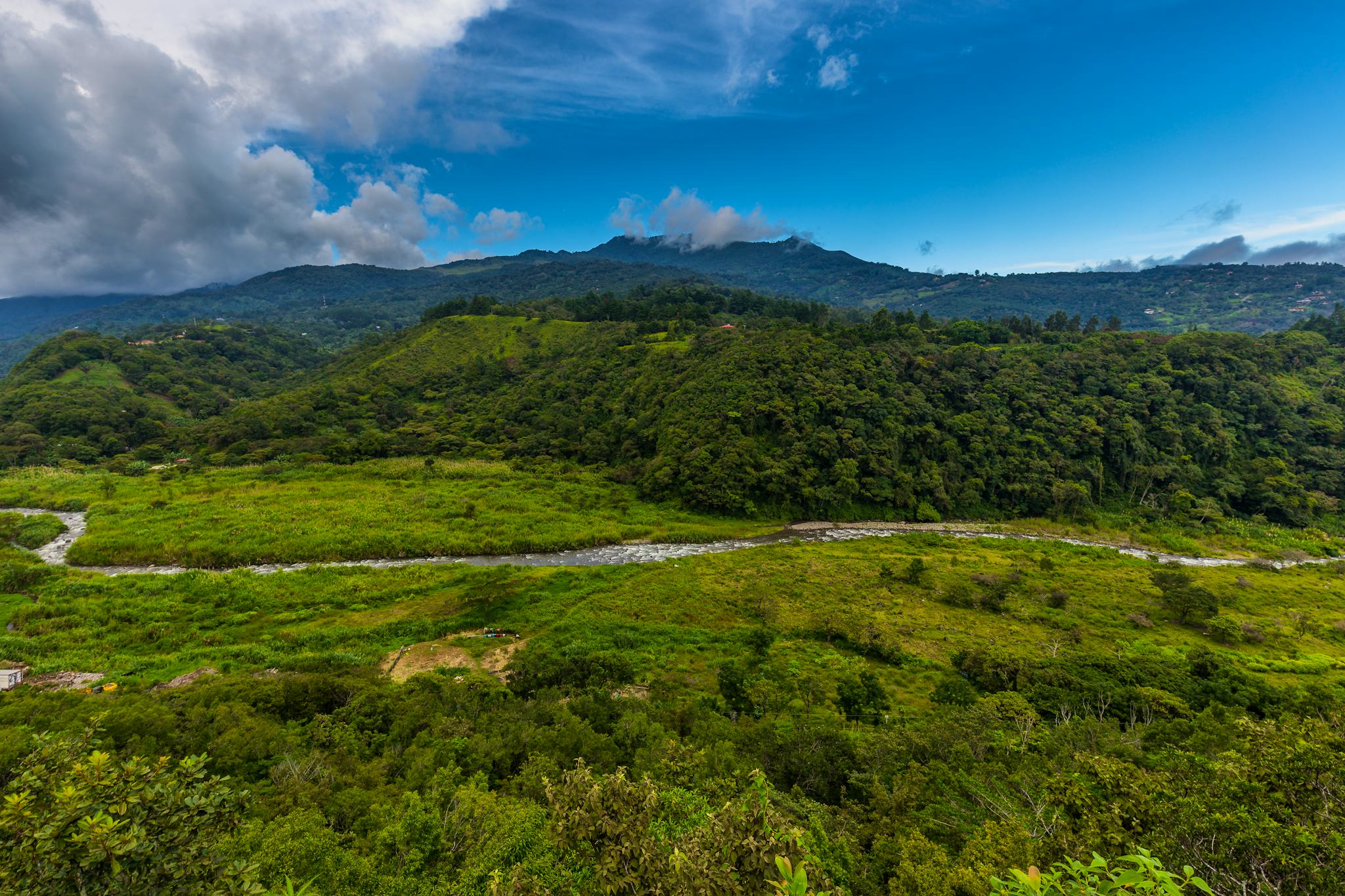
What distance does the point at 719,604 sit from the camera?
31.4 metres

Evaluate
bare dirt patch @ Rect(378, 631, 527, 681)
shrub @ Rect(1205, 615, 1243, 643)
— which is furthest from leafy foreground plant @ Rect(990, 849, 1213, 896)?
shrub @ Rect(1205, 615, 1243, 643)

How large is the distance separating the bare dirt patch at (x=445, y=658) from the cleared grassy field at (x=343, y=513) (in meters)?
14.0

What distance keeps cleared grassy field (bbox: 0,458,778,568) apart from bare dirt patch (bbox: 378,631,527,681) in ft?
45.8

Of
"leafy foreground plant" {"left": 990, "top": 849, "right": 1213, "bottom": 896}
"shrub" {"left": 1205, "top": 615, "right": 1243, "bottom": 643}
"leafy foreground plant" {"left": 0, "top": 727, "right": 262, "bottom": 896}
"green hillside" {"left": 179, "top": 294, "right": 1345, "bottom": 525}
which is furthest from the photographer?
"green hillside" {"left": 179, "top": 294, "right": 1345, "bottom": 525}

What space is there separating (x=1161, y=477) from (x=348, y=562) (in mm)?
79107

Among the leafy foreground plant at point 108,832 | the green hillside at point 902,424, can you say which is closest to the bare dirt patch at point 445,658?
the leafy foreground plant at point 108,832

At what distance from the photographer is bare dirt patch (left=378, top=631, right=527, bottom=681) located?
23.3m

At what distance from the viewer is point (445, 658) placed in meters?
24.6

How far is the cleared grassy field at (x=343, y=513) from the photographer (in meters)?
35.8

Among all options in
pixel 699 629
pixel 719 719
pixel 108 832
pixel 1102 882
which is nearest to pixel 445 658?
pixel 699 629

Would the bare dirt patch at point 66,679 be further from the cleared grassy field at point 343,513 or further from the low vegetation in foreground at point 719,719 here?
the cleared grassy field at point 343,513

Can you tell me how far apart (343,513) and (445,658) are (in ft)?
81.8

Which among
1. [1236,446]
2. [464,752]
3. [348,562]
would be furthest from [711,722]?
[1236,446]

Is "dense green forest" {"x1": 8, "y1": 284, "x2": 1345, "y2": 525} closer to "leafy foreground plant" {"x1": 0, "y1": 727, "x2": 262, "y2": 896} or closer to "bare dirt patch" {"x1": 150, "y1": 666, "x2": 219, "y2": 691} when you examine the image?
"bare dirt patch" {"x1": 150, "y1": 666, "x2": 219, "y2": 691}
